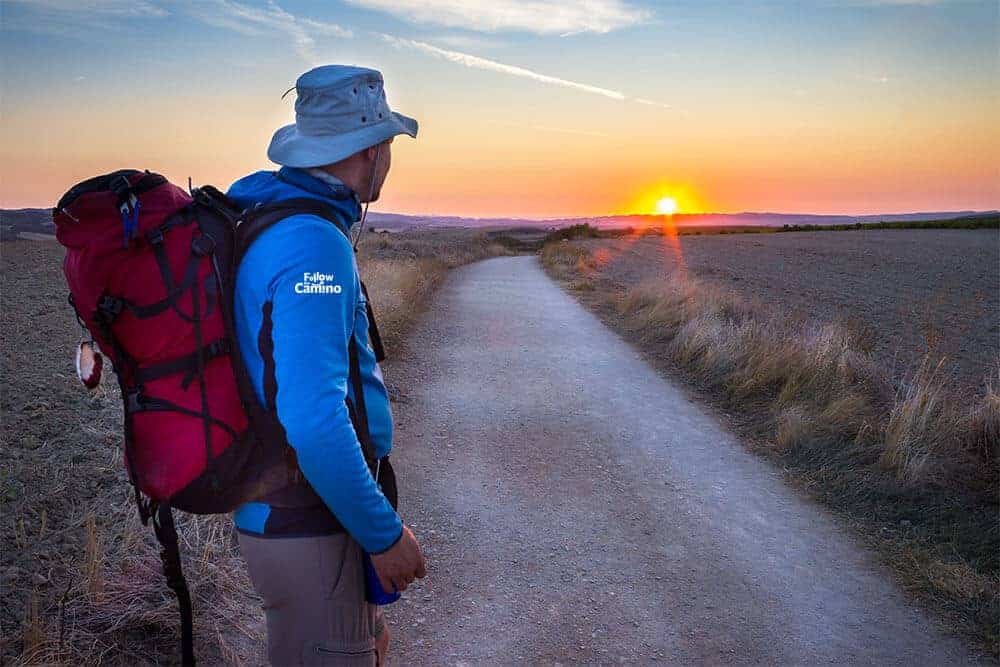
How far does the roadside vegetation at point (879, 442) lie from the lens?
3.69 metres

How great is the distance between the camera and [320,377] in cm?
138

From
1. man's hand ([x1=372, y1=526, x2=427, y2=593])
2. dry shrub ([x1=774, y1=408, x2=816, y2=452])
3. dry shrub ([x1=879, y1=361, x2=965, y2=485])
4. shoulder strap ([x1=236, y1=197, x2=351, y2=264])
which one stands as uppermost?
shoulder strap ([x1=236, y1=197, x2=351, y2=264])

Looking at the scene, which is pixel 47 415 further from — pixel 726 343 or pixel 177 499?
pixel 726 343

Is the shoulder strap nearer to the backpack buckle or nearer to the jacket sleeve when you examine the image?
the jacket sleeve

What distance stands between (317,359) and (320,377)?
4 cm

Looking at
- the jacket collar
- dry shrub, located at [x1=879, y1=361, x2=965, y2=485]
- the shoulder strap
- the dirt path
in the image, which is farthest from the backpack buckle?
dry shrub, located at [x1=879, y1=361, x2=965, y2=485]

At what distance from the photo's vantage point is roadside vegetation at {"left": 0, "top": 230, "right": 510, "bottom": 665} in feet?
8.50

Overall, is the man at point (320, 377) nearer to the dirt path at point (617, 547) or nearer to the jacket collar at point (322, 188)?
the jacket collar at point (322, 188)

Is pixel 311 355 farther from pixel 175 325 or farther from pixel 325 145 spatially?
pixel 325 145

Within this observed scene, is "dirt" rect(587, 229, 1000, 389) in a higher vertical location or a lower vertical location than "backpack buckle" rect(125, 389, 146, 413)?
lower

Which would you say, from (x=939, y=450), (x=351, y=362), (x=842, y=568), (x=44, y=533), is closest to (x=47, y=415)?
(x=44, y=533)

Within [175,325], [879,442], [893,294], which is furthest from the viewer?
[893,294]

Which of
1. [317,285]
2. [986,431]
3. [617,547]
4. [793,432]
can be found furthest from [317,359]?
[986,431]

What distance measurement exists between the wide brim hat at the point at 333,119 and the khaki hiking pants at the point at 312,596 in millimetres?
918
